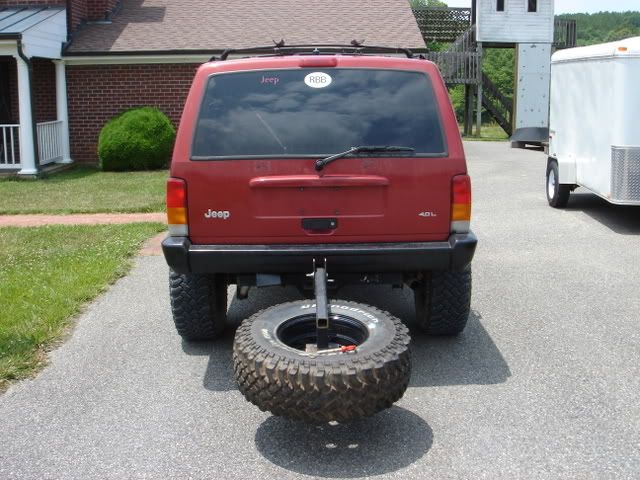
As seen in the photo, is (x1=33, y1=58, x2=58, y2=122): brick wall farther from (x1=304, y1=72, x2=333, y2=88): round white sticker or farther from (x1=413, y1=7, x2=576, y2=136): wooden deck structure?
(x1=304, y1=72, x2=333, y2=88): round white sticker

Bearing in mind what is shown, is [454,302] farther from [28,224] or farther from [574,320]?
[28,224]

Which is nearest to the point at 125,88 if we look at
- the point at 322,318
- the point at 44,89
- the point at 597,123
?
the point at 44,89

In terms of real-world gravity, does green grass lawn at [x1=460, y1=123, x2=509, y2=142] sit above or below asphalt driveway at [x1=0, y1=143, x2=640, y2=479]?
below

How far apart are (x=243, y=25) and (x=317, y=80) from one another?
16.1m

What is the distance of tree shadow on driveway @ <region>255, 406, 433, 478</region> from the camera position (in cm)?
404

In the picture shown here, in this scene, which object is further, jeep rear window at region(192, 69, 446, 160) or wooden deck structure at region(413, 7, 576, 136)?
wooden deck structure at region(413, 7, 576, 136)

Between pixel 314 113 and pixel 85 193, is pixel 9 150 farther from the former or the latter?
pixel 314 113

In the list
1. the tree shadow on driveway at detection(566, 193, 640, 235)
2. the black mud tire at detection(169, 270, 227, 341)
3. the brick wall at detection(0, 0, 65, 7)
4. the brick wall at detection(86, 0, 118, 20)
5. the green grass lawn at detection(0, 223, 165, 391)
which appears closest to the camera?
the black mud tire at detection(169, 270, 227, 341)

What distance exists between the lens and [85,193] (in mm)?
14281

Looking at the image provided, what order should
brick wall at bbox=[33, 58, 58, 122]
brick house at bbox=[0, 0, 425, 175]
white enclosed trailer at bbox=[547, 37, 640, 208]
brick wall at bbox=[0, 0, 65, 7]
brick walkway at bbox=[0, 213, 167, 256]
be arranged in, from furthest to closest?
brick wall at bbox=[33, 58, 58, 122] → brick wall at bbox=[0, 0, 65, 7] → brick house at bbox=[0, 0, 425, 175] → brick walkway at bbox=[0, 213, 167, 256] → white enclosed trailer at bbox=[547, 37, 640, 208]

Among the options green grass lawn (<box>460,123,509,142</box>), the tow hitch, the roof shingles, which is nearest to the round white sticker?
the tow hitch

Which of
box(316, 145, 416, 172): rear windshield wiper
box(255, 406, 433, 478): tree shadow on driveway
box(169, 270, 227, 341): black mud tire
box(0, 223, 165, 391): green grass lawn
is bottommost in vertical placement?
box(0, 223, 165, 391): green grass lawn

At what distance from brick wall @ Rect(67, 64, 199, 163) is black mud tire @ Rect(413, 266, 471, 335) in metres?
14.1

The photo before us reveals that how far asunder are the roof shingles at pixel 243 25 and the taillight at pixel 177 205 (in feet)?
46.6
